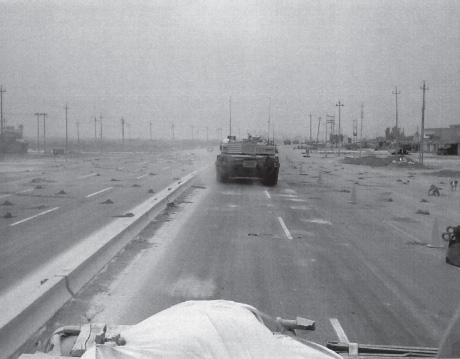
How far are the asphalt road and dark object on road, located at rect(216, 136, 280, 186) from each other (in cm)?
1047

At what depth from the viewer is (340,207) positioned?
754 inches

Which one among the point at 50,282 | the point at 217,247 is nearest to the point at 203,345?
the point at 50,282

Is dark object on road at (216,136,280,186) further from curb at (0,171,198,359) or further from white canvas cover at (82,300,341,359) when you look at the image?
white canvas cover at (82,300,341,359)

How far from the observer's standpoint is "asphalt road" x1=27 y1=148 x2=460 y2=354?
21.5 feet

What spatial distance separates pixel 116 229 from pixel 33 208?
7325 millimetres

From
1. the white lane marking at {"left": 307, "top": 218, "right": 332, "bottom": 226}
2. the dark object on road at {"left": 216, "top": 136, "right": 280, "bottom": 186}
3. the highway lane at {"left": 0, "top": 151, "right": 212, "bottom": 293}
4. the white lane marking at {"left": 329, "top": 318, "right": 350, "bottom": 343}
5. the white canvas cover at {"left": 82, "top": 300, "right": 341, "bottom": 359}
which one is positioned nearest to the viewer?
the white canvas cover at {"left": 82, "top": 300, "right": 341, "bottom": 359}

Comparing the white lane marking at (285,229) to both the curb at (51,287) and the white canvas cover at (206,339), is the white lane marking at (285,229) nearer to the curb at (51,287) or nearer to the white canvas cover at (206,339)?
the curb at (51,287)

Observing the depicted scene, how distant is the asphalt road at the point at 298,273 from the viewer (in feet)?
21.5

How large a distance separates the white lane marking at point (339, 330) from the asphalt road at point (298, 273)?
11 millimetres

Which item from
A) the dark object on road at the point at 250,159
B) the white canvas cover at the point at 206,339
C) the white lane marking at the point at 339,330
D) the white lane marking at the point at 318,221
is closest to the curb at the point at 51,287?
the white canvas cover at the point at 206,339

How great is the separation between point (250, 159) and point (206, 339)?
78.7 ft

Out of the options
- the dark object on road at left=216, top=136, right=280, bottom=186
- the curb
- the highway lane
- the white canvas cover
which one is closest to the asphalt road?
the curb

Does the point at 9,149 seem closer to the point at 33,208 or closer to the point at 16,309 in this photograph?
the point at 33,208

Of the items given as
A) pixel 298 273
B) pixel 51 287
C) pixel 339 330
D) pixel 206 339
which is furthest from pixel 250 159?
pixel 206 339
